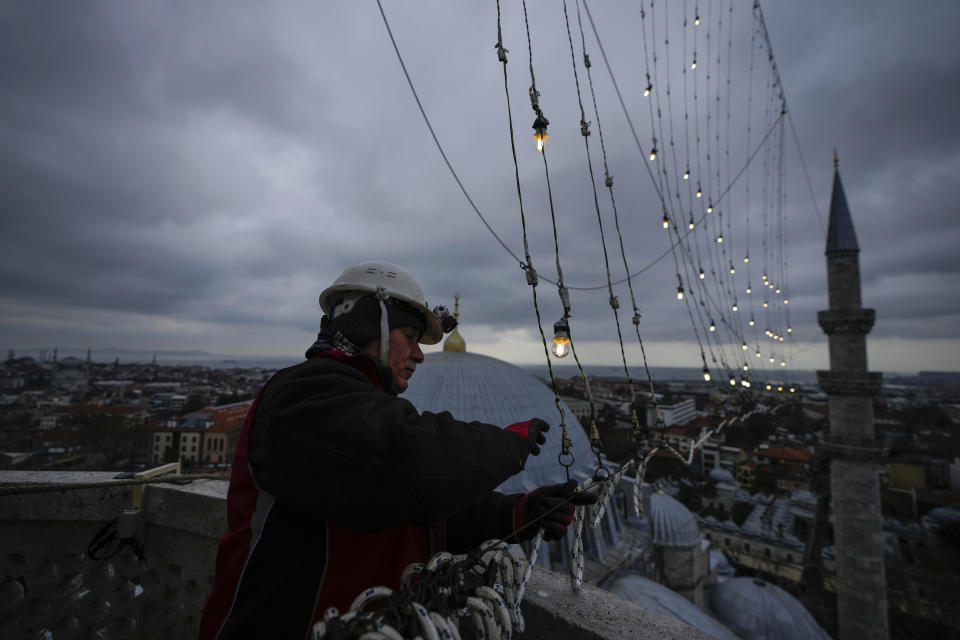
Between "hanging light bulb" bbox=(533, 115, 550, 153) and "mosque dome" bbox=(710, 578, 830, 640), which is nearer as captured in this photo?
"hanging light bulb" bbox=(533, 115, 550, 153)

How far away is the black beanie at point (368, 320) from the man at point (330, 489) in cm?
21

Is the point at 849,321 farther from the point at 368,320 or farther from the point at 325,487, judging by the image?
the point at 325,487

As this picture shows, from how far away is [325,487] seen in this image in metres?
1.22

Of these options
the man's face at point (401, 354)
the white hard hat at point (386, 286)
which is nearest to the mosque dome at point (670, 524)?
the white hard hat at point (386, 286)

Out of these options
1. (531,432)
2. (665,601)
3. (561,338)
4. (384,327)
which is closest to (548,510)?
(531,432)

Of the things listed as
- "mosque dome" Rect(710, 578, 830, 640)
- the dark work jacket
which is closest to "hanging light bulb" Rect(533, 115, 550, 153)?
the dark work jacket

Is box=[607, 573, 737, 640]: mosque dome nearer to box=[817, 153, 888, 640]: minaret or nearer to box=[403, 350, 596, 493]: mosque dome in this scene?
box=[403, 350, 596, 493]: mosque dome

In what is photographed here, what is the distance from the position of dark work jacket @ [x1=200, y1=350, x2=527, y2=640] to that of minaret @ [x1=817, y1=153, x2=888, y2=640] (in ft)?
84.4

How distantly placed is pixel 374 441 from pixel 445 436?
9.7 inches

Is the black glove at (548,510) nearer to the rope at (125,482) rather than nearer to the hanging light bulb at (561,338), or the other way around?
the hanging light bulb at (561,338)

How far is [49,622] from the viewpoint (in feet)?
9.97

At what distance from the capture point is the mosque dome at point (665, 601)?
12.0 metres

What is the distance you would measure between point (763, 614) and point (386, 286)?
78.8 feet

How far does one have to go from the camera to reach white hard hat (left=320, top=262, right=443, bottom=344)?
2119 millimetres
